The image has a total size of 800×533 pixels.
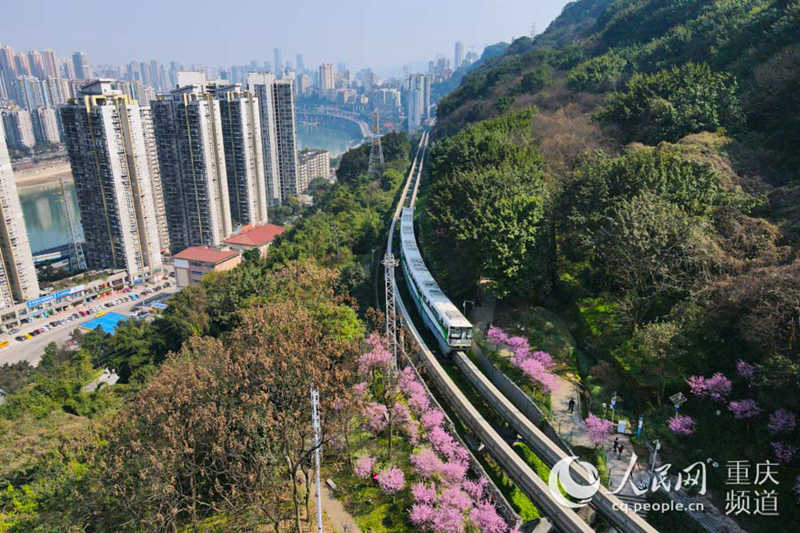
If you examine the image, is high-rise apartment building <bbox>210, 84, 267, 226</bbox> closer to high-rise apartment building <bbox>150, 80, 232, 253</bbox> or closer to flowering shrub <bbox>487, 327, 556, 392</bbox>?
high-rise apartment building <bbox>150, 80, 232, 253</bbox>

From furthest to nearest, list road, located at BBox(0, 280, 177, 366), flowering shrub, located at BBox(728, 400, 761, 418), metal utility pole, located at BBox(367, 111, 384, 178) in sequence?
metal utility pole, located at BBox(367, 111, 384, 178), road, located at BBox(0, 280, 177, 366), flowering shrub, located at BBox(728, 400, 761, 418)

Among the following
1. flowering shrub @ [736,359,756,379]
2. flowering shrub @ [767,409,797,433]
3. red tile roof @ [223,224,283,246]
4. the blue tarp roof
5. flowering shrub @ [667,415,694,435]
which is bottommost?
the blue tarp roof

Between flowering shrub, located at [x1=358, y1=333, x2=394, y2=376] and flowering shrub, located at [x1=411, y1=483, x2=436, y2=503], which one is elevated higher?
flowering shrub, located at [x1=358, y1=333, x2=394, y2=376]

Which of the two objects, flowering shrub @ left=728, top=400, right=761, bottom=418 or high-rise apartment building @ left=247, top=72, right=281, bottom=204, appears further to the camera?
high-rise apartment building @ left=247, top=72, right=281, bottom=204

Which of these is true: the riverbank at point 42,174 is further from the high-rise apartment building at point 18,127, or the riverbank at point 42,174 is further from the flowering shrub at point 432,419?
the flowering shrub at point 432,419

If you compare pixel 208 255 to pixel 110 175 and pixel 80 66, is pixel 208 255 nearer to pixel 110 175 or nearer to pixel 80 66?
pixel 110 175

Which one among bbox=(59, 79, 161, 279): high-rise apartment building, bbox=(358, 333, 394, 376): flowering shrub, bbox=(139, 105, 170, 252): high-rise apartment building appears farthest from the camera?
bbox=(139, 105, 170, 252): high-rise apartment building

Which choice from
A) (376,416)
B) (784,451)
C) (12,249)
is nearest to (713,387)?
(784,451)

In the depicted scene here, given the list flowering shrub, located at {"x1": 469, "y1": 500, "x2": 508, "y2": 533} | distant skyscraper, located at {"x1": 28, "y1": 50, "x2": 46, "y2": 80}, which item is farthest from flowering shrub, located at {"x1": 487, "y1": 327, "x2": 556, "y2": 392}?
distant skyscraper, located at {"x1": 28, "y1": 50, "x2": 46, "y2": 80}
